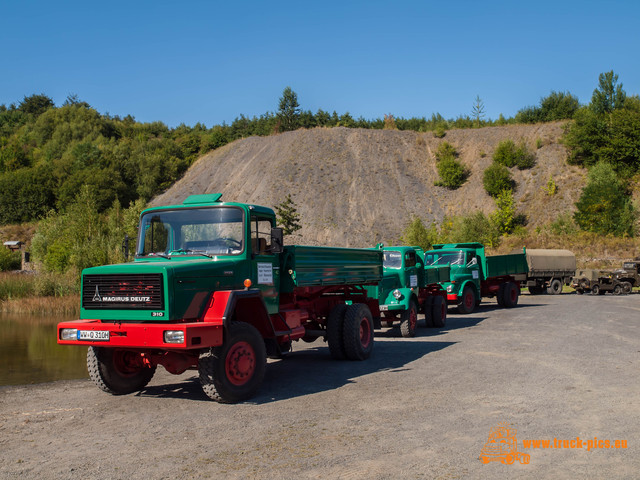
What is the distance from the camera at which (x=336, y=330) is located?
1177cm

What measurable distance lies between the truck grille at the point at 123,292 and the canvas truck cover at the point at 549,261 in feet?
88.0

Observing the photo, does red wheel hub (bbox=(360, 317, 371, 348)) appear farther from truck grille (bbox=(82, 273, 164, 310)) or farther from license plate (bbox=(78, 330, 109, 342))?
license plate (bbox=(78, 330, 109, 342))

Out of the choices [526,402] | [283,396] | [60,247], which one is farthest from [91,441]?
[60,247]

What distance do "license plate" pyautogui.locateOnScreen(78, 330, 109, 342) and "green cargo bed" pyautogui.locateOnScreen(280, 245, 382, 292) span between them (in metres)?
3.16

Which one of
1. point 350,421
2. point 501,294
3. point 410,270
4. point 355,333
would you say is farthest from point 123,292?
point 501,294

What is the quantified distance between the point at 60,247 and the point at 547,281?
29.9 metres

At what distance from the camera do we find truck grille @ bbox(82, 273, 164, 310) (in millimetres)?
7887

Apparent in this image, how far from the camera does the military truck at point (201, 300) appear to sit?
25.9ft

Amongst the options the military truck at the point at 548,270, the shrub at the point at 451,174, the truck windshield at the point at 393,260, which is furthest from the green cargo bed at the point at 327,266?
the shrub at the point at 451,174

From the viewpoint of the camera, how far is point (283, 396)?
28.7 feet

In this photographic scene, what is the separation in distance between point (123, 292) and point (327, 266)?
417 centimetres

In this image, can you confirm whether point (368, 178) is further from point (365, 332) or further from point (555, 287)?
point (365, 332)

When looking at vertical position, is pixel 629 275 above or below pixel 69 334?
below

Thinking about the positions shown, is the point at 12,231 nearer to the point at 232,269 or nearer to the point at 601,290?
the point at 601,290
